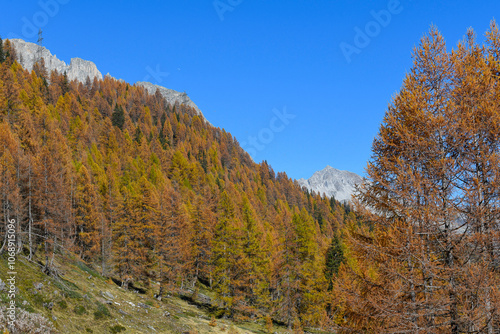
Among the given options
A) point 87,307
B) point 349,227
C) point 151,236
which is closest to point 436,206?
point 349,227

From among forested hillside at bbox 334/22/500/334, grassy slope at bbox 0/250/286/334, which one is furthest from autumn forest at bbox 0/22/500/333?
grassy slope at bbox 0/250/286/334

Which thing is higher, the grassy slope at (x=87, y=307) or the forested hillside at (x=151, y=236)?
the forested hillside at (x=151, y=236)

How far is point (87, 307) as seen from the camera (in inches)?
742

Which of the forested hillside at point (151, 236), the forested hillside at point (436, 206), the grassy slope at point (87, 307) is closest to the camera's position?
the forested hillside at point (436, 206)

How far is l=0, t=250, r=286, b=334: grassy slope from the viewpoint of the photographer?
627 inches

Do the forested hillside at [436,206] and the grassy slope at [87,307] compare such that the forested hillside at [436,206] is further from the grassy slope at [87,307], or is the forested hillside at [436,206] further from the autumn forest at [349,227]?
the grassy slope at [87,307]

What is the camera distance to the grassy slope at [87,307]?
15.9 metres

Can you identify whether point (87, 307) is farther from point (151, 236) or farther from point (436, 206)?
point (436, 206)

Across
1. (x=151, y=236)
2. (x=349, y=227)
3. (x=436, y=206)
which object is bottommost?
(x=151, y=236)

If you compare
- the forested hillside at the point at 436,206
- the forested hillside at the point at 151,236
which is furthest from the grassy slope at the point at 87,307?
the forested hillside at the point at 436,206

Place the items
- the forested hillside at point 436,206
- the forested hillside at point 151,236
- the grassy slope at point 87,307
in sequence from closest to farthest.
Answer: the forested hillside at point 436,206 < the grassy slope at point 87,307 < the forested hillside at point 151,236

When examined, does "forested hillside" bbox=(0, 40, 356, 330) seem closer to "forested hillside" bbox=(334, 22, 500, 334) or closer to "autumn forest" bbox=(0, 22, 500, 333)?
"autumn forest" bbox=(0, 22, 500, 333)

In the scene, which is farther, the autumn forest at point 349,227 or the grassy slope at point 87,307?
the grassy slope at point 87,307

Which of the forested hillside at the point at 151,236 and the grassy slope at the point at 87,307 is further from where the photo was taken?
the forested hillside at the point at 151,236
